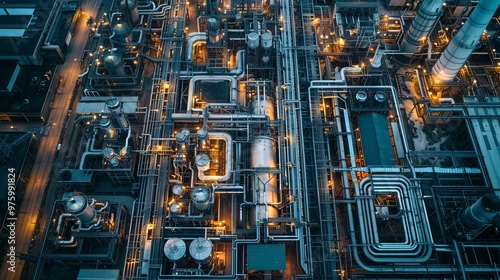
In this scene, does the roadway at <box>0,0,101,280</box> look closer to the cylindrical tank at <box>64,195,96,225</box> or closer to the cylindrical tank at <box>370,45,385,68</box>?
the cylindrical tank at <box>64,195,96,225</box>

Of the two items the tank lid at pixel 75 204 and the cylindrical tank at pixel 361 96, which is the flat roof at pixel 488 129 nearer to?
the cylindrical tank at pixel 361 96

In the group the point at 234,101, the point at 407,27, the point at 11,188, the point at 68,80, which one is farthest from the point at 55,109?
the point at 407,27

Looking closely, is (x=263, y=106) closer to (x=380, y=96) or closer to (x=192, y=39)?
(x=380, y=96)

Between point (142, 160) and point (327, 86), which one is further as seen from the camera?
point (327, 86)

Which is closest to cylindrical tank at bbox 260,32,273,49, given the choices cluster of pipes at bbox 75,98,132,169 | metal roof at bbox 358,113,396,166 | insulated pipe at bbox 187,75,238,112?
insulated pipe at bbox 187,75,238,112

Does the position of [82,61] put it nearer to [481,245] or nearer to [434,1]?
[434,1]

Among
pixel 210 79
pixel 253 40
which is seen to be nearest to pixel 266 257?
pixel 210 79

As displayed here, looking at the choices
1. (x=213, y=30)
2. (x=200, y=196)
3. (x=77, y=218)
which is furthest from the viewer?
(x=213, y=30)
